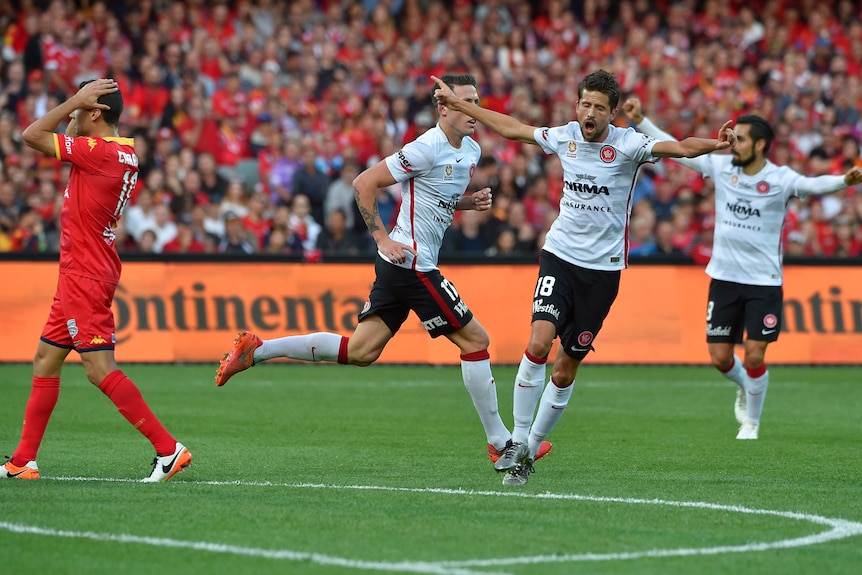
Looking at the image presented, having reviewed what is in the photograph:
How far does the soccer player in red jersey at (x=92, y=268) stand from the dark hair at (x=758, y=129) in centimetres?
584

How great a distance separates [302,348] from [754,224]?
470 cm

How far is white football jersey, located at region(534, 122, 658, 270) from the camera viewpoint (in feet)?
30.2

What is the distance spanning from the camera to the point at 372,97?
2314 centimetres

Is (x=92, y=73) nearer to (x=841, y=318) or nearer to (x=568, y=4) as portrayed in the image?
(x=568, y=4)

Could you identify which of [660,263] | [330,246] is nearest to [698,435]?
[660,263]

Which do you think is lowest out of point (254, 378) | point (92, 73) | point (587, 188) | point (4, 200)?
point (254, 378)

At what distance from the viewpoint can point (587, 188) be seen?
367 inches

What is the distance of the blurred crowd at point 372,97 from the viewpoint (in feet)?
66.7

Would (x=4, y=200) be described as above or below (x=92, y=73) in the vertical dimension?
below

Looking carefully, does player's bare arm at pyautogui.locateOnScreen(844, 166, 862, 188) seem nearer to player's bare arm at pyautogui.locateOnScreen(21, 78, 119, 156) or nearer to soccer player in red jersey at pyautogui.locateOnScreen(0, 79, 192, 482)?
soccer player in red jersey at pyautogui.locateOnScreen(0, 79, 192, 482)

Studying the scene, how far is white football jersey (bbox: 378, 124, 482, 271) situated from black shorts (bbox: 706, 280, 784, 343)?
3.73m

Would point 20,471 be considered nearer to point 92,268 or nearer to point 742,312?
point 92,268

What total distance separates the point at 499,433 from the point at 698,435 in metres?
3.20

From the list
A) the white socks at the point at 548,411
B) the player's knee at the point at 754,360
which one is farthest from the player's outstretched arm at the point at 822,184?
the white socks at the point at 548,411
